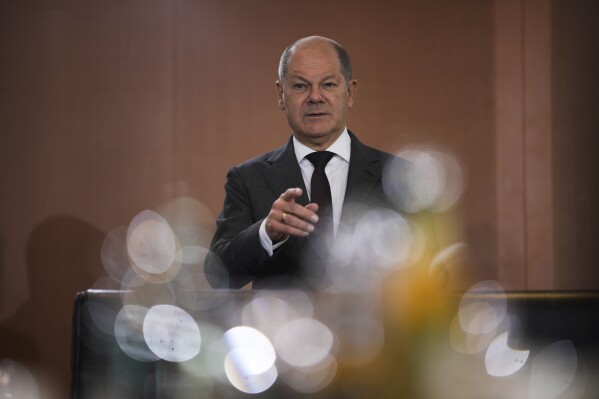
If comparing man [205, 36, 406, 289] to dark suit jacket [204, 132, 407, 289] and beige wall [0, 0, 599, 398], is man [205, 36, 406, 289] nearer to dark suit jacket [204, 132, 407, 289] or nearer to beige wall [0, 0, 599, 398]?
dark suit jacket [204, 132, 407, 289]

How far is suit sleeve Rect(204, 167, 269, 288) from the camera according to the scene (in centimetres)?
126

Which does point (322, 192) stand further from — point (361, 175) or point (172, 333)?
point (172, 333)

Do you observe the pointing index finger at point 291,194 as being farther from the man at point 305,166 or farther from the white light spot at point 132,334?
the man at point 305,166

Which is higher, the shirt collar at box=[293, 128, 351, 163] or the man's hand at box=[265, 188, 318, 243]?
the shirt collar at box=[293, 128, 351, 163]

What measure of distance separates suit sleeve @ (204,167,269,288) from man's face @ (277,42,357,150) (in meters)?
0.20

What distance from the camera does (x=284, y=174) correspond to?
1.62 m

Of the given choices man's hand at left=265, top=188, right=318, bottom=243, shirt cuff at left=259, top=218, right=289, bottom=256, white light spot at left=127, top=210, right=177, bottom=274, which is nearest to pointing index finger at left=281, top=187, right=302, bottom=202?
man's hand at left=265, top=188, right=318, bottom=243

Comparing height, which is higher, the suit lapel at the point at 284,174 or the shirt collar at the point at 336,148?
the shirt collar at the point at 336,148

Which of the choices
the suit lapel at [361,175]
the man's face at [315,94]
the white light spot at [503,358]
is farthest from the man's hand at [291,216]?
the man's face at [315,94]

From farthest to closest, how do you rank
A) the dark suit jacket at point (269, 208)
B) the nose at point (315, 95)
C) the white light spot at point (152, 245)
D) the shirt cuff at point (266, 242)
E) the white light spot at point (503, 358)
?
the white light spot at point (152, 245), the nose at point (315, 95), the dark suit jacket at point (269, 208), the shirt cuff at point (266, 242), the white light spot at point (503, 358)

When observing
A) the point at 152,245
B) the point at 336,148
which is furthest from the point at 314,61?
the point at 152,245

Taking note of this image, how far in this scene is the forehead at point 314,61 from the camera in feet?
5.35

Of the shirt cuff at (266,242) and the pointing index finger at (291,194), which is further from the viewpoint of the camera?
the shirt cuff at (266,242)

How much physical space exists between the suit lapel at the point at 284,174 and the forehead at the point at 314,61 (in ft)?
0.62
